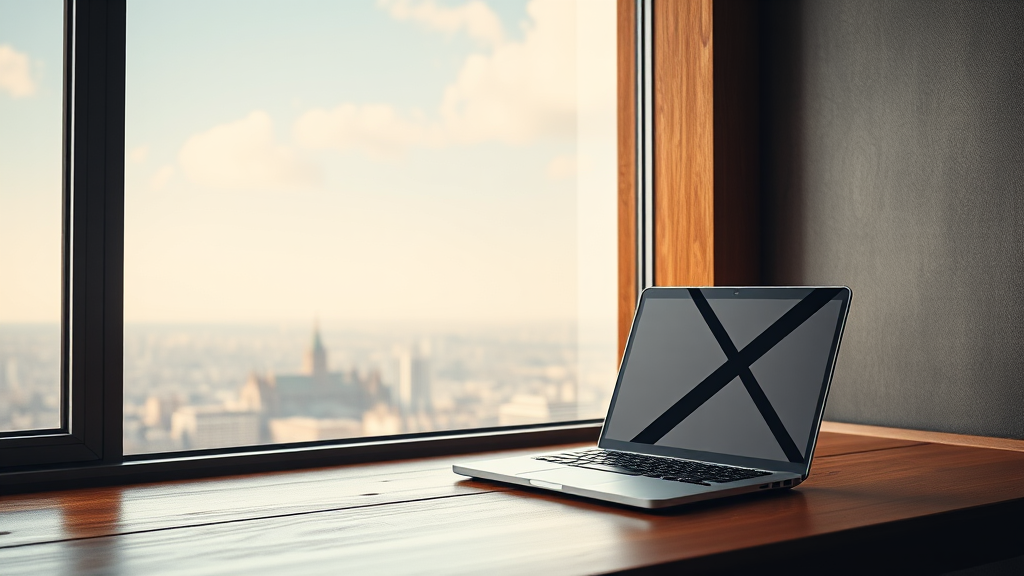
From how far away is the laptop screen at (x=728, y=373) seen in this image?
1.08 m

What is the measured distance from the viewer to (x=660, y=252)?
5.72 feet

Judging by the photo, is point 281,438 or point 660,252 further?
point 660,252

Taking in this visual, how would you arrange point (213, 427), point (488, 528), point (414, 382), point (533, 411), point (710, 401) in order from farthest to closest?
point (533, 411) → point (414, 382) → point (213, 427) → point (710, 401) → point (488, 528)

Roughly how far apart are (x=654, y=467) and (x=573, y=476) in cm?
11

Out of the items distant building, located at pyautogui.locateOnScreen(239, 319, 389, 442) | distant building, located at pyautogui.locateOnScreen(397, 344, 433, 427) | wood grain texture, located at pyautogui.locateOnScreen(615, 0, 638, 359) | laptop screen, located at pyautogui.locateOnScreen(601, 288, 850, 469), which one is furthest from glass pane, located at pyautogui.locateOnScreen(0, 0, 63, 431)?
wood grain texture, located at pyautogui.locateOnScreen(615, 0, 638, 359)

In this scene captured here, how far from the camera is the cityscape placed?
122 cm

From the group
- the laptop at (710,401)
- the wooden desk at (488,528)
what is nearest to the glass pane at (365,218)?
the wooden desk at (488,528)

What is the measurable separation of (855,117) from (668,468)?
0.88 meters

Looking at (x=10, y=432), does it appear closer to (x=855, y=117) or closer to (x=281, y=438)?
(x=281, y=438)

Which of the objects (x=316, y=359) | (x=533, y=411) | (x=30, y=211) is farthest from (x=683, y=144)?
(x=30, y=211)

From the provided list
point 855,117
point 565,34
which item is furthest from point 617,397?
point 565,34

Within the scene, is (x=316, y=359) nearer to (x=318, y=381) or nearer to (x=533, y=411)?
(x=318, y=381)

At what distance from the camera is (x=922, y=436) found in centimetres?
149

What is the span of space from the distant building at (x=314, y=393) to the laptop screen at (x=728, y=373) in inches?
17.5
